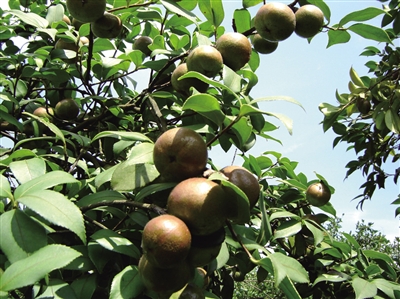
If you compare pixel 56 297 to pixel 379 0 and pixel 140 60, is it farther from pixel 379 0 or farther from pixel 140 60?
pixel 379 0

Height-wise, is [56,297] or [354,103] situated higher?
[354,103]

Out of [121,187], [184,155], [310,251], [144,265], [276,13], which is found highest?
[276,13]

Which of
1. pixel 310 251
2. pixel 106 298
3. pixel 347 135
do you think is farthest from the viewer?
pixel 347 135

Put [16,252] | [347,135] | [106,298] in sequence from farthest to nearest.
A: [347,135]
[106,298]
[16,252]

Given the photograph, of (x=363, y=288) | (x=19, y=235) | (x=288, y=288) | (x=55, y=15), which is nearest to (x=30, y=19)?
(x=55, y=15)

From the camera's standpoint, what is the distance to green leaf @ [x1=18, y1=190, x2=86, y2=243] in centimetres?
85

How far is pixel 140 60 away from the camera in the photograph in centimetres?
190

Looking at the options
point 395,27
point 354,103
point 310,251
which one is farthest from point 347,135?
point 310,251

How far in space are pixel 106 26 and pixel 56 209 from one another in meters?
0.94

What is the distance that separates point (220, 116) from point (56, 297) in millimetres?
660

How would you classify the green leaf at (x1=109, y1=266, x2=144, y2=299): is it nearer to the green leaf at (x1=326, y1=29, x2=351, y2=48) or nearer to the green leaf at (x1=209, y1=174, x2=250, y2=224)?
the green leaf at (x1=209, y1=174, x2=250, y2=224)

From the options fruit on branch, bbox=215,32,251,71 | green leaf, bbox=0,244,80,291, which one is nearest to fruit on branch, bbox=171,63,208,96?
fruit on branch, bbox=215,32,251,71

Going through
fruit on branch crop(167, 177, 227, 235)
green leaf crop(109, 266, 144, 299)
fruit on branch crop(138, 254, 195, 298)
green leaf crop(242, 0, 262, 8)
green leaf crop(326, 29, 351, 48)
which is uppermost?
green leaf crop(242, 0, 262, 8)

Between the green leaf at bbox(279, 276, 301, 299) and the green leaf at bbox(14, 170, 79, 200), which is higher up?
the green leaf at bbox(14, 170, 79, 200)
